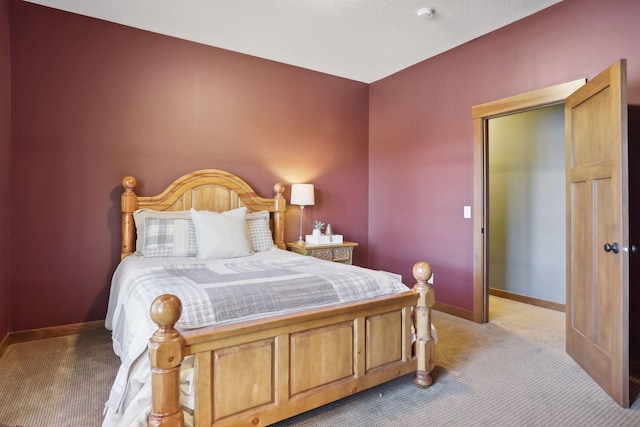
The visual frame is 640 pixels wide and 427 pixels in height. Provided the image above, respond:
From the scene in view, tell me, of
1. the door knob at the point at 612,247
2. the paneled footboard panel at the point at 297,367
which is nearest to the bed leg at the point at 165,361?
the paneled footboard panel at the point at 297,367

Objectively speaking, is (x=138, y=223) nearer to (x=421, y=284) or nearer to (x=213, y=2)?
(x=213, y=2)

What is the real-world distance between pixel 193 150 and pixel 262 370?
2579 millimetres

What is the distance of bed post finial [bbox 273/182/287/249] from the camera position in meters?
4.01

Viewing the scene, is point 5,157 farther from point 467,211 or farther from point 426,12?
point 467,211

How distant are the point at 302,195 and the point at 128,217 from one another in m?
1.70

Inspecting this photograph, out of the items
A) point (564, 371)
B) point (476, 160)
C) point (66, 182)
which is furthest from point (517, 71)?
point (66, 182)

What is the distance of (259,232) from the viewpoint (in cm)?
360

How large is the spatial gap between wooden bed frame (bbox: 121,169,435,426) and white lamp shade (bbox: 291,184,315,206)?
6.47 feet

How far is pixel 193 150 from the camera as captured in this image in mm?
3656

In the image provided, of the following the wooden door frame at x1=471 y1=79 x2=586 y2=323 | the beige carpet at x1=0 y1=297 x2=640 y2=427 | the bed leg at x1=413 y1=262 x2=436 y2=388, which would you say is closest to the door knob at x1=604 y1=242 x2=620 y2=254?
the beige carpet at x1=0 y1=297 x2=640 y2=427

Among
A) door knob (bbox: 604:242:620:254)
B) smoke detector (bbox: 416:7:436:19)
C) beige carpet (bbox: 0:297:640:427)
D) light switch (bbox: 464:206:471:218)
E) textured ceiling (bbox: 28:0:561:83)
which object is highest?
textured ceiling (bbox: 28:0:561:83)

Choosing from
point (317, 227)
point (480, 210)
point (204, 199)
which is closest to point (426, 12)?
point (480, 210)

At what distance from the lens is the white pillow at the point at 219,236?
118 inches

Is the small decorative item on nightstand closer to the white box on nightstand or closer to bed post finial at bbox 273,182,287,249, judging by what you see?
the white box on nightstand
